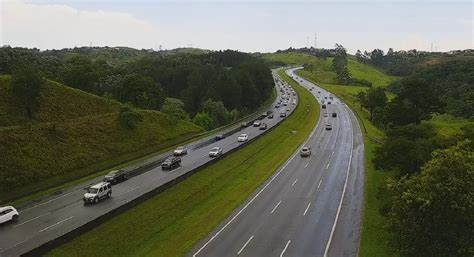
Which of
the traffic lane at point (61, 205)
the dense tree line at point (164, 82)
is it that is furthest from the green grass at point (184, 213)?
the dense tree line at point (164, 82)

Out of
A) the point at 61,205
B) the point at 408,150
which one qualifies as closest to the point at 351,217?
the point at 408,150

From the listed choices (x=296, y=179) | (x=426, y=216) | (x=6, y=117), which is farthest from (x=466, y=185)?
(x=6, y=117)

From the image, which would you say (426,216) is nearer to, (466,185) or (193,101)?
(466,185)

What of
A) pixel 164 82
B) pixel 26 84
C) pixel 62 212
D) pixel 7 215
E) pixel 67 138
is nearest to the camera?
pixel 7 215

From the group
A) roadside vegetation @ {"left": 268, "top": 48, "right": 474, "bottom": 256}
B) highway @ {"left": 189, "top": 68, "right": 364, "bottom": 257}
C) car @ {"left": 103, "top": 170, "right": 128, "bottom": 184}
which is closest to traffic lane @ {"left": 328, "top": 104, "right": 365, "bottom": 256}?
highway @ {"left": 189, "top": 68, "right": 364, "bottom": 257}

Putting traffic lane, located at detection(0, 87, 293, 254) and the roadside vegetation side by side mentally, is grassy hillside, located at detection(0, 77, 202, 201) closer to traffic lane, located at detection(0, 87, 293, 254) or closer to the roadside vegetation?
traffic lane, located at detection(0, 87, 293, 254)

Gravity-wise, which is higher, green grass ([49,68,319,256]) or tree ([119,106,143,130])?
tree ([119,106,143,130])

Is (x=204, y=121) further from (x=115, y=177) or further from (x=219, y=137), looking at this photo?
(x=115, y=177)
